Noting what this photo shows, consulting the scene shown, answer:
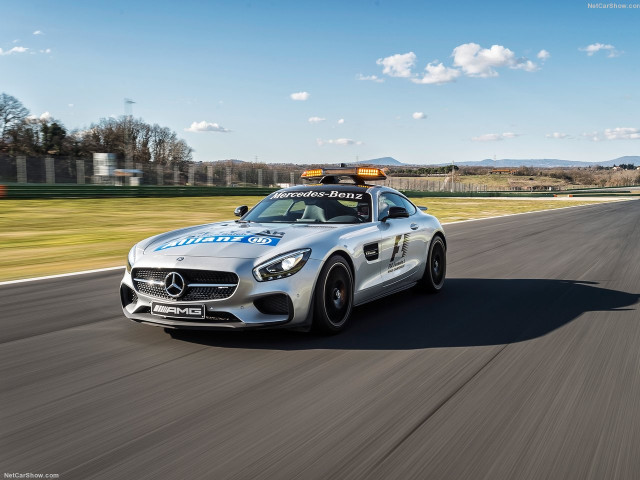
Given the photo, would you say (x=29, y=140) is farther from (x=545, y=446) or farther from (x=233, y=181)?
(x=545, y=446)

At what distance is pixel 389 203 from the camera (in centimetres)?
794

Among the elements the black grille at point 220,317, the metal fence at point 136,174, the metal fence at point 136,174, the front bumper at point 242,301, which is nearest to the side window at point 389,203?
the front bumper at point 242,301

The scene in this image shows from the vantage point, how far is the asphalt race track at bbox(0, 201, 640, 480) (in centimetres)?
332

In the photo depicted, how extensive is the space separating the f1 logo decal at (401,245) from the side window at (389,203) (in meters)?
0.32

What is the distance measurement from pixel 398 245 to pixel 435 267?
137 cm

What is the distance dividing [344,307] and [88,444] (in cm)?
310

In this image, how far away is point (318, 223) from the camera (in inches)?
272

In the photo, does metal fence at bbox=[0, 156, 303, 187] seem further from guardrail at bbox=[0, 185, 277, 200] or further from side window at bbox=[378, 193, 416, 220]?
side window at bbox=[378, 193, 416, 220]

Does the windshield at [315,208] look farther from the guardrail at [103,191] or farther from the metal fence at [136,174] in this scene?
the metal fence at [136,174]

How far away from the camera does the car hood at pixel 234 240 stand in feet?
18.6

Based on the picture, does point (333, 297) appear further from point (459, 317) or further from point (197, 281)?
point (459, 317)

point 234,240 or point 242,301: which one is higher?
point 234,240

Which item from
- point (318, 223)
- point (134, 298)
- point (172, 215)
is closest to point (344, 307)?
point (318, 223)

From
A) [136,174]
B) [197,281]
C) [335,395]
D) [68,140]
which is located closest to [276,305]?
[197,281]
